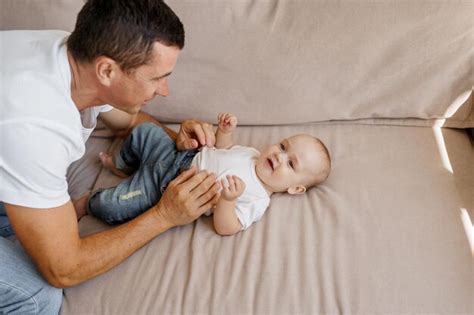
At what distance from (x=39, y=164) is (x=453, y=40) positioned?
116cm

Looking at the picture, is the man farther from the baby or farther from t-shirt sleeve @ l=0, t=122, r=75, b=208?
the baby

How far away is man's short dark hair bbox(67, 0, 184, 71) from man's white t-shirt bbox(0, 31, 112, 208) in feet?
0.31

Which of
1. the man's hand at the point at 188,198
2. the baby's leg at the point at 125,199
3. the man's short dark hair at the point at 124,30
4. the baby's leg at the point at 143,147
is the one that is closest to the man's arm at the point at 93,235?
the man's hand at the point at 188,198

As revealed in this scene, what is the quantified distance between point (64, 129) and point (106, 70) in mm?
158

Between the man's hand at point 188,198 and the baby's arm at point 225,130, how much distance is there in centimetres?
21

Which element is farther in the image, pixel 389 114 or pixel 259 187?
pixel 389 114

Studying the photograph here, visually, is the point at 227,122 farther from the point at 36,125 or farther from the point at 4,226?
the point at 4,226

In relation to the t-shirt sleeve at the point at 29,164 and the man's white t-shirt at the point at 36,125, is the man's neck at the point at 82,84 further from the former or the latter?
the t-shirt sleeve at the point at 29,164

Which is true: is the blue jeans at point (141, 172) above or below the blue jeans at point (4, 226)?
above

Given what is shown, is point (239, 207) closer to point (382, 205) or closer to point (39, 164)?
point (382, 205)

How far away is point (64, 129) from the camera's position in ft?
3.47

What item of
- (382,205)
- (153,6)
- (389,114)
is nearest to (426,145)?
(389,114)

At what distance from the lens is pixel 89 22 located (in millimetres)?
1023

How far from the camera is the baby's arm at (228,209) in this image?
1206 mm
